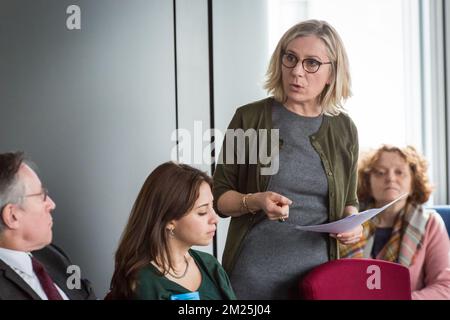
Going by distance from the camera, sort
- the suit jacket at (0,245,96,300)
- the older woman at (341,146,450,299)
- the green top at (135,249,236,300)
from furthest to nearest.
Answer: the older woman at (341,146,450,299)
the green top at (135,249,236,300)
the suit jacket at (0,245,96,300)

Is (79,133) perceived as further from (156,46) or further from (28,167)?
(156,46)

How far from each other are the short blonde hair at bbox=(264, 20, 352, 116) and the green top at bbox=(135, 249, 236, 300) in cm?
41

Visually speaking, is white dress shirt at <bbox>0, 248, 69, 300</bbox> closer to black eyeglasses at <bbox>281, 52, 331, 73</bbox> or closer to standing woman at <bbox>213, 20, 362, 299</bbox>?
standing woman at <bbox>213, 20, 362, 299</bbox>

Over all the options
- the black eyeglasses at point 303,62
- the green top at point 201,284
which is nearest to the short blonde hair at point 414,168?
the black eyeglasses at point 303,62

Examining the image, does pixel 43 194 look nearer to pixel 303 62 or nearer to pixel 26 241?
pixel 26 241

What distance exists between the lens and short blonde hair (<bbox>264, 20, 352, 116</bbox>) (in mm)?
1705

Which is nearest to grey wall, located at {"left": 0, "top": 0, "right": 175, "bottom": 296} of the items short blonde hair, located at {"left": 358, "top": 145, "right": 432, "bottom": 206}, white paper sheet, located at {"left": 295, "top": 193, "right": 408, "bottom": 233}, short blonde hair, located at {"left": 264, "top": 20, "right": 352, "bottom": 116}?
short blonde hair, located at {"left": 264, "top": 20, "right": 352, "bottom": 116}

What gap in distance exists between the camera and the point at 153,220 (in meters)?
1.50

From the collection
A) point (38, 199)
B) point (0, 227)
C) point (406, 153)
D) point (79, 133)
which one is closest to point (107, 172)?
point (79, 133)

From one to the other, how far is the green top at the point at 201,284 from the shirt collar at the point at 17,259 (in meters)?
0.22

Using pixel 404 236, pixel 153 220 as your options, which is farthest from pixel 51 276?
pixel 404 236

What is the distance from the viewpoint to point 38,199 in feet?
4.72

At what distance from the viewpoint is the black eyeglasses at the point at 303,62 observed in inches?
66.2

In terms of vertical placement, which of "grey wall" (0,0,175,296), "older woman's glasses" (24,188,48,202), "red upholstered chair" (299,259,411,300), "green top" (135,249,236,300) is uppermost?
"grey wall" (0,0,175,296)
